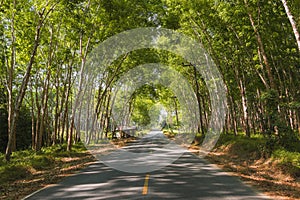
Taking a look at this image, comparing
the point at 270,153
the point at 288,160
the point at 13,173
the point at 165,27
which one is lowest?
the point at 13,173

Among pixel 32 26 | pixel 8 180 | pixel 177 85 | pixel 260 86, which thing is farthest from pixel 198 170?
pixel 177 85

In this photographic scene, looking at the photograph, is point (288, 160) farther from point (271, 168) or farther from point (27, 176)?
point (27, 176)

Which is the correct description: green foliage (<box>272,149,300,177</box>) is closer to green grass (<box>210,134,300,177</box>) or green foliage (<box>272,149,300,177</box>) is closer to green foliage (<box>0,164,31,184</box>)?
green grass (<box>210,134,300,177</box>)

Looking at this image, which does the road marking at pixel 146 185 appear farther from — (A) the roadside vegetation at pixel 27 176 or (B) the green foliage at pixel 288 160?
(B) the green foliage at pixel 288 160

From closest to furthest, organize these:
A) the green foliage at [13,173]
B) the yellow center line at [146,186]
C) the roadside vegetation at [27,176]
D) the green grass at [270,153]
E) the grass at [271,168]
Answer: the yellow center line at [146,186], the grass at [271,168], the roadside vegetation at [27,176], the green grass at [270,153], the green foliage at [13,173]

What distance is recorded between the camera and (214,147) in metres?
25.0

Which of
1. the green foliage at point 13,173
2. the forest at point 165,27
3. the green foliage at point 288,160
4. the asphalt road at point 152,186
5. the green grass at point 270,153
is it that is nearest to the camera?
the asphalt road at point 152,186

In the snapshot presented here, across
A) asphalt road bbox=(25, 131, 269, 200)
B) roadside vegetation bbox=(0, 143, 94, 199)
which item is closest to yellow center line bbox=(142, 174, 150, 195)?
asphalt road bbox=(25, 131, 269, 200)

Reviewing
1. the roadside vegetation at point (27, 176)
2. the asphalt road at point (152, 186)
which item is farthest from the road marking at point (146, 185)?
the roadside vegetation at point (27, 176)

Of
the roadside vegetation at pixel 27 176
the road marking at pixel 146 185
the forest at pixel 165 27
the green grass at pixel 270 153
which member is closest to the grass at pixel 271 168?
the green grass at pixel 270 153

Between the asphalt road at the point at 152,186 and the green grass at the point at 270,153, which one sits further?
the green grass at the point at 270,153

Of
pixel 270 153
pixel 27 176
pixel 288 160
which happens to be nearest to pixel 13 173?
pixel 27 176

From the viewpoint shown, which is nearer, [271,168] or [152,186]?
[152,186]

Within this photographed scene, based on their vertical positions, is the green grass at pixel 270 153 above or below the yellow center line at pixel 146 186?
above
